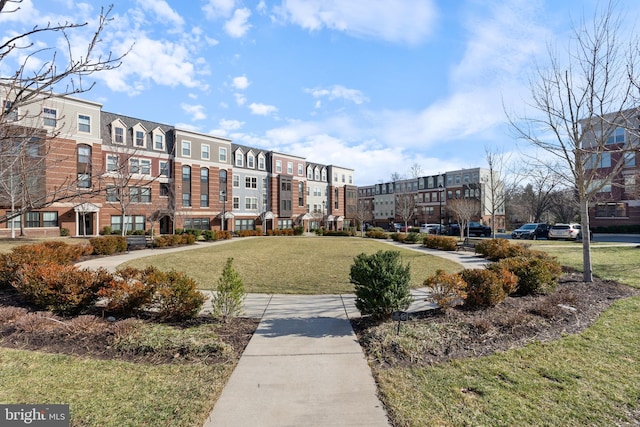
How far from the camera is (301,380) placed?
3.60 meters

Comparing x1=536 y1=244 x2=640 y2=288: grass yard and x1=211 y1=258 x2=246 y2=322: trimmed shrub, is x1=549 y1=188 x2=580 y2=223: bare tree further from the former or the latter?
x1=211 y1=258 x2=246 y2=322: trimmed shrub

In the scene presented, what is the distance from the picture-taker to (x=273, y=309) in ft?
21.7

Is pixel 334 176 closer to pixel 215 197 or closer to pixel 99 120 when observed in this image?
pixel 215 197

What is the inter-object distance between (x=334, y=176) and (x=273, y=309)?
52835mm

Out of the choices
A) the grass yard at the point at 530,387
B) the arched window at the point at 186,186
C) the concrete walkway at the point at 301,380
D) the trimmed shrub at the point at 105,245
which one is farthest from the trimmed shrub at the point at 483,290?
the arched window at the point at 186,186

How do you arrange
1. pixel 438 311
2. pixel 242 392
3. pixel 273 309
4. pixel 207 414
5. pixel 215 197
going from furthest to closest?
pixel 215 197
pixel 273 309
pixel 438 311
pixel 242 392
pixel 207 414

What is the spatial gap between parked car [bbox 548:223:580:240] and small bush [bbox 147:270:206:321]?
32360mm

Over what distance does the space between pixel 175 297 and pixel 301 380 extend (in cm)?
322

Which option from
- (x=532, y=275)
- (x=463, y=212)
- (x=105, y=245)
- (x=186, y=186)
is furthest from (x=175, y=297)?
(x=186, y=186)

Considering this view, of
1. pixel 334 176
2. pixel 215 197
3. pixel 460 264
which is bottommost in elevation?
pixel 460 264

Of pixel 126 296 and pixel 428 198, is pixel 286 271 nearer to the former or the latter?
pixel 126 296

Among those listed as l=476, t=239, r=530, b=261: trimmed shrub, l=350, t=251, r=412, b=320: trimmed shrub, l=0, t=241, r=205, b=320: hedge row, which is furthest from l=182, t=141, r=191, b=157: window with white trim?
l=350, t=251, r=412, b=320: trimmed shrub

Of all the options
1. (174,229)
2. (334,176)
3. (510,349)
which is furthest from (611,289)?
(334,176)

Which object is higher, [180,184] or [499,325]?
[180,184]
